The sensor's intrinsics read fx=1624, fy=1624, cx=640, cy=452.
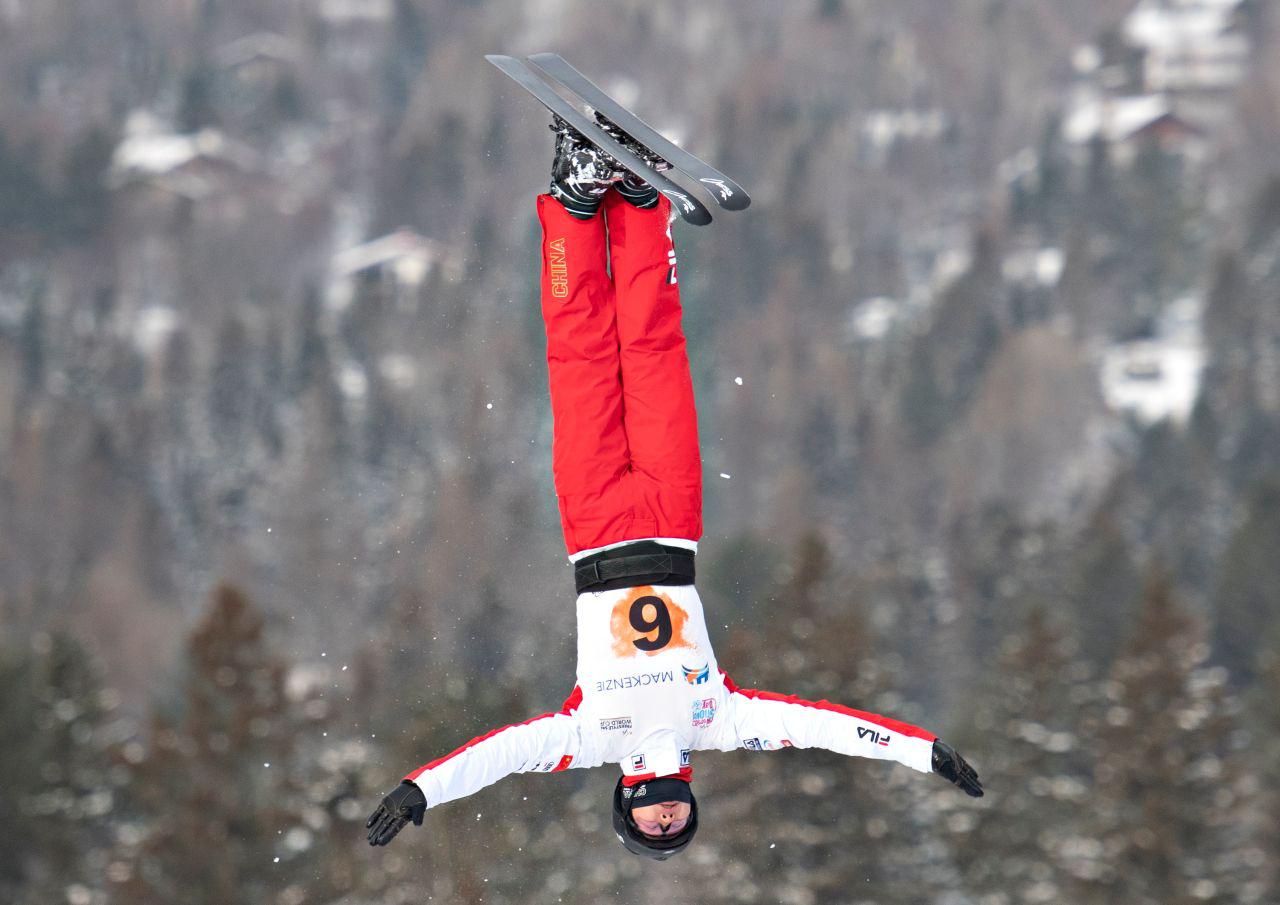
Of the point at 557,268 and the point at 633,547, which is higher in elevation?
the point at 557,268

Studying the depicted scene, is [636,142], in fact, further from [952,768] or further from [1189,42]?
[1189,42]

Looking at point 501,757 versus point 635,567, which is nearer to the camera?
point 501,757

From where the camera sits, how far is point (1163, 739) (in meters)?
16.7

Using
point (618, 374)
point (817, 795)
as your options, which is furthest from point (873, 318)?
point (618, 374)

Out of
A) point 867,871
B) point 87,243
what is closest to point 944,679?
point 867,871

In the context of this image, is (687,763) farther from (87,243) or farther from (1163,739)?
(87,243)

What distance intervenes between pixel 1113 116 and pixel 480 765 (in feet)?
211

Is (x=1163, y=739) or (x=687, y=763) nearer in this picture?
(x=687, y=763)

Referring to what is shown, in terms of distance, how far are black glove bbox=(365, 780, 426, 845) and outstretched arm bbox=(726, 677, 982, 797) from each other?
45.1 inches

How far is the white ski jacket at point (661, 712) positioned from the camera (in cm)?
505

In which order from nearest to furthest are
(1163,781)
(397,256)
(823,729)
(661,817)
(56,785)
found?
(661,817)
(823,729)
(1163,781)
(56,785)
(397,256)

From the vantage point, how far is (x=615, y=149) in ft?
16.7

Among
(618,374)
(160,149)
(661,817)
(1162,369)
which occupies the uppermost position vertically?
(160,149)

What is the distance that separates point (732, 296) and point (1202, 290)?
16465 millimetres
